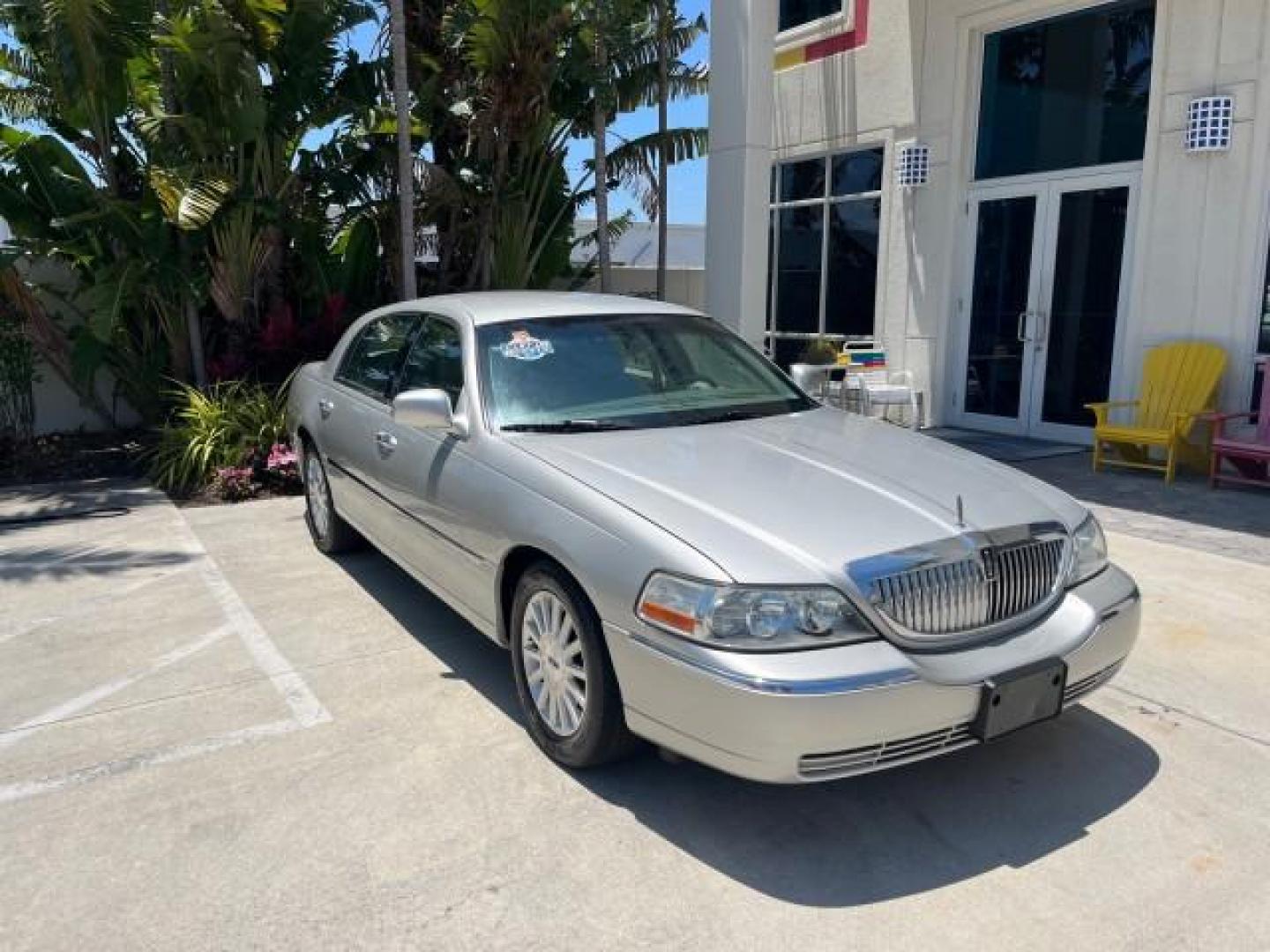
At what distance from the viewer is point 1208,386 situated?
8.19 meters

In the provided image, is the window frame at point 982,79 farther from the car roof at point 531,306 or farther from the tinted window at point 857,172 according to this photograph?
the car roof at point 531,306

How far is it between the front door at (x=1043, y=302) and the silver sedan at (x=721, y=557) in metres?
6.01

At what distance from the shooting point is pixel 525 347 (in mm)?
4387

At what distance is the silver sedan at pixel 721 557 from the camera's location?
2.83 metres

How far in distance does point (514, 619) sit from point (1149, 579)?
3.84 meters

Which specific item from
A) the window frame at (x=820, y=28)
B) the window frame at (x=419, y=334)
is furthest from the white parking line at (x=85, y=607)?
the window frame at (x=820, y=28)

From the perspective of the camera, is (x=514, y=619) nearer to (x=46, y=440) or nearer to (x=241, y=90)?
(x=241, y=90)

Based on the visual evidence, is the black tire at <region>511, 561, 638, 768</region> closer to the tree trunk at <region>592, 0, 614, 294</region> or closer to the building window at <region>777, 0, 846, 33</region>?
the tree trunk at <region>592, 0, 614, 294</region>

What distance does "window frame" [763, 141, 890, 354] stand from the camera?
11.5 metres

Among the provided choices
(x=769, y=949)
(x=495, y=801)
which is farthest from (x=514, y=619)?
(x=769, y=949)

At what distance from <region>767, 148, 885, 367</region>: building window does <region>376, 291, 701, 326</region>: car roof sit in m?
7.24

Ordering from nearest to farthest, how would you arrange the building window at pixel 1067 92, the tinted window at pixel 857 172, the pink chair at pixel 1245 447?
the pink chair at pixel 1245 447, the building window at pixel 1067 92, the tinted window at pixel 857 172

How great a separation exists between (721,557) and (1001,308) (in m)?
8.48

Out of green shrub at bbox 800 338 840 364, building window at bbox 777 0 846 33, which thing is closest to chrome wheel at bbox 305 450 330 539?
green shrub at bbox 800 338 840 364
